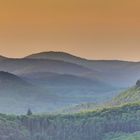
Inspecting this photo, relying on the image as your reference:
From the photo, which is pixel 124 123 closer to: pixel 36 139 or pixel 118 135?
pixel 118 135

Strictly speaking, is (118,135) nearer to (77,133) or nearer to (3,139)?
(77,133)

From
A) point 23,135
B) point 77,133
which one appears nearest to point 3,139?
point 23,135

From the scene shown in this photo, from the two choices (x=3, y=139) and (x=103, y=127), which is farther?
(x=103, y=127)

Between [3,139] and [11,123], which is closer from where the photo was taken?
Result: [3,139]

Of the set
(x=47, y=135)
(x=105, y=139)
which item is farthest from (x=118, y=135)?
(x=47, y=135)

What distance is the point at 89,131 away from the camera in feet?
648

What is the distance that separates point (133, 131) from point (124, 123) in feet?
20.2

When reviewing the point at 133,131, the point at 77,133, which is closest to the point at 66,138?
the point at 77,133

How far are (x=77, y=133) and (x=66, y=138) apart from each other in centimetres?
433

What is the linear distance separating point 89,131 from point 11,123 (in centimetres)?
2028

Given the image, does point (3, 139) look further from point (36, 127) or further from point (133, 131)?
point (133, 131)

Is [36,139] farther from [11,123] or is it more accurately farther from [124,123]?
[124,123]

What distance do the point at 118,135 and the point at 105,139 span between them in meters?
3.85

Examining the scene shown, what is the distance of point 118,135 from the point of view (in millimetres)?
191250
